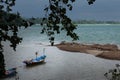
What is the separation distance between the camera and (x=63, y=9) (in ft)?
14.1

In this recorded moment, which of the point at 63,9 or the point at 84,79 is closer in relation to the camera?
the point at 63,9

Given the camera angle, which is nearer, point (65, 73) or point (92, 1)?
point (92, 1)

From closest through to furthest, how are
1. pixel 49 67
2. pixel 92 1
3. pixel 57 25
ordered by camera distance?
pixel 92 1, pixel 57 25, pixel 49 67

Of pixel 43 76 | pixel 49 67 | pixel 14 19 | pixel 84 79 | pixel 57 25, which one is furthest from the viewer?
pixel 49 67

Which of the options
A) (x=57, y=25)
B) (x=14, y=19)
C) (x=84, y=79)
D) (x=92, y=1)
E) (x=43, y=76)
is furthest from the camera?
(x=43, y=76)

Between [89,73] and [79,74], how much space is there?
1.18 meters

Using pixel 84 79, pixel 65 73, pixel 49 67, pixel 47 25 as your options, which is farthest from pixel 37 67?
pixel 47 25

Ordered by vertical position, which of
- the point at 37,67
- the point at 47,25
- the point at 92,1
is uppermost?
the point at 92,1

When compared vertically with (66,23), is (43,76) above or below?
below

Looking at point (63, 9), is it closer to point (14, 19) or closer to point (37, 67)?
point (14, 19)

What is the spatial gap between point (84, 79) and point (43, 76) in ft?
13.3

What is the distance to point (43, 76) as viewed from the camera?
2802 centimetres

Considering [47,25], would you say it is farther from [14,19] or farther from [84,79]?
[84,79]

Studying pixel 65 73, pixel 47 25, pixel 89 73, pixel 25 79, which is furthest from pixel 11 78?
pixel 47 25
